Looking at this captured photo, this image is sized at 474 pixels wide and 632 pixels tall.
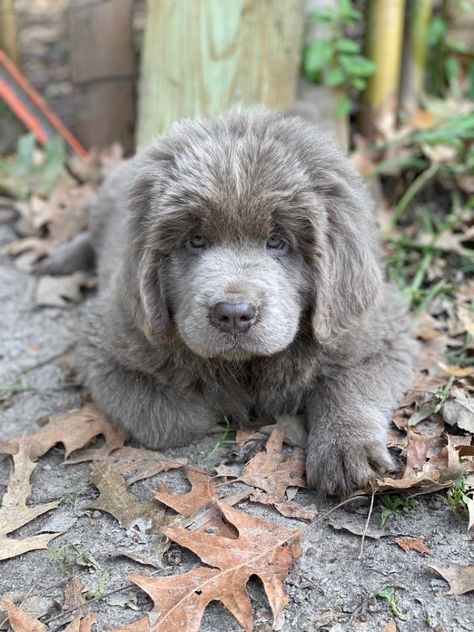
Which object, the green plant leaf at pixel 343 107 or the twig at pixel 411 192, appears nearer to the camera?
the twig at pixel 411 192

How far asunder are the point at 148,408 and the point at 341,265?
1136 mm

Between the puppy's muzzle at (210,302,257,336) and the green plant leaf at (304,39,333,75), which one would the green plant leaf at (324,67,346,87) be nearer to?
the green plant leaf at (304,39,333,75)

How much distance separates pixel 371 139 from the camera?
605cm

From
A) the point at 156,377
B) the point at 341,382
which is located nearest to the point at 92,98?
the point at 156,377

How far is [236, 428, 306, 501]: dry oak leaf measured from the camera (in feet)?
10.2

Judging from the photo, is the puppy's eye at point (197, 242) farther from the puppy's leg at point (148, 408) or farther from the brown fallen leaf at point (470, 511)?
the brown fallen leaf at point (470, 511)

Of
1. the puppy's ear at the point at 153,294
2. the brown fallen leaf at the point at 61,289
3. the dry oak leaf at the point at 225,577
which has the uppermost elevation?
the puppy's ear at the point at 153,294

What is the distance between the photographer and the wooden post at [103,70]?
20.1 ft

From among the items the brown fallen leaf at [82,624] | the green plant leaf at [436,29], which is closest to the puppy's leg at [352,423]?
the brown fallen leaf at [82,624]

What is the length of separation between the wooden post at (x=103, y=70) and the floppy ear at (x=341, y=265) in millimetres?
3636

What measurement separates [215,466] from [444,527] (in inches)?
40.7

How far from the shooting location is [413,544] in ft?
9.03

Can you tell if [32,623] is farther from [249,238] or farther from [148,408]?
[249,238]

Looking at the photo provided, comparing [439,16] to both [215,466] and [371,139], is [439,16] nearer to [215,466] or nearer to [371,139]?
[371,139]
